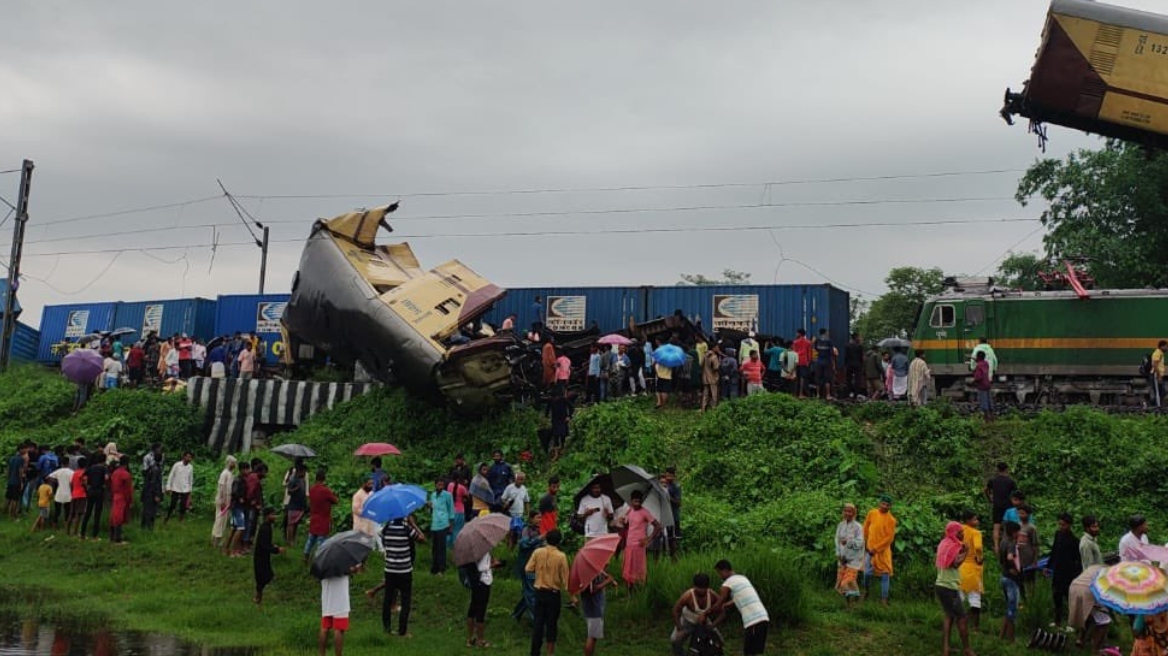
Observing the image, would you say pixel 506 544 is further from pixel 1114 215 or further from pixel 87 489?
pixel 1114 215

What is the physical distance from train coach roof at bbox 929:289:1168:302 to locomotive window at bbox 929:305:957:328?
0.23 m

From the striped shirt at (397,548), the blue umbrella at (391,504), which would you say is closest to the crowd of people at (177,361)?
the blue umbrella at (391,504)

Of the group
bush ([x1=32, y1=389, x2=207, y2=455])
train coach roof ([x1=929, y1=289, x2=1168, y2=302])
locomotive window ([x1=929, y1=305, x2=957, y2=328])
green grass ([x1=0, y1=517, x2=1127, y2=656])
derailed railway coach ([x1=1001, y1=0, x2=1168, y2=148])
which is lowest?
green grass ([x1=0, y1=517, x2=1127, y2=656])

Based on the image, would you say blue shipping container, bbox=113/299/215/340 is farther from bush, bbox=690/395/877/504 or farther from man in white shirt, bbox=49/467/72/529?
bush, bbox=690/395/877/504

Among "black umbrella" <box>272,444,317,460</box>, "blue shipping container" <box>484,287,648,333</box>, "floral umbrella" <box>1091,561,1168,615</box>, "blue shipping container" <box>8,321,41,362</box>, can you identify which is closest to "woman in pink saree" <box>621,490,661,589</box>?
"floral umbrella" <box>1091,561,1168,615</box>

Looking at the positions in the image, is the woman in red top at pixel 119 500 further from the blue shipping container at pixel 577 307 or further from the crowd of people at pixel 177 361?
the blue shipping container at pixel 577 307

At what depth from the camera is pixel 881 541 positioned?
11352 millimetres

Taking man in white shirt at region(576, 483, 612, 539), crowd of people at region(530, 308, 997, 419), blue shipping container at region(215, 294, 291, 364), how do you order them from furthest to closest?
1. blue shipping container at region(215, 294, 291, 364)
2. crowd of people at region(530, 308, 997, 419)
3. man in white shirt at region(576, 483, 612, 539)

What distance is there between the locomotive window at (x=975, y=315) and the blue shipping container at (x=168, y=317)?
24936mm

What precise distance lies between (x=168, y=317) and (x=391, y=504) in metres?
26.9

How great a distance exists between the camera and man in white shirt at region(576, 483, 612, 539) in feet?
36.9

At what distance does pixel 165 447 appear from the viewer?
1992 centimetres

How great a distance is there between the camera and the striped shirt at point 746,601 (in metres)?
8.59

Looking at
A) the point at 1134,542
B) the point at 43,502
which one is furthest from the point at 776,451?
the point at 43,502
